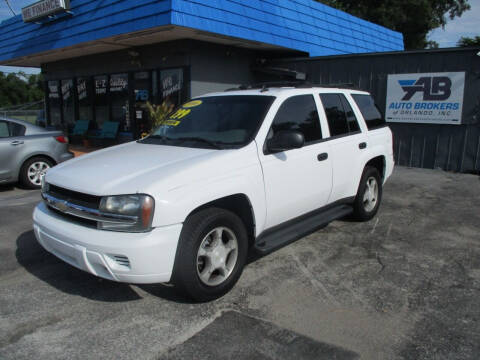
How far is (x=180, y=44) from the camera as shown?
35.1ft

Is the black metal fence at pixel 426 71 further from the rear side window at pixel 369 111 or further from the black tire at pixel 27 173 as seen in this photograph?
the black tire at pixel 27 173

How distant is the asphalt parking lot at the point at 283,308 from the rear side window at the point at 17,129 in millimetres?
3525

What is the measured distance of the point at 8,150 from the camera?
7594 millimetres

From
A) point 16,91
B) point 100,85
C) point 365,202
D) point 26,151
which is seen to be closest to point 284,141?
point 365,202

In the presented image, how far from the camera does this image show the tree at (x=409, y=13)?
30.9m

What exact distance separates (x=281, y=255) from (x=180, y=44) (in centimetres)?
788

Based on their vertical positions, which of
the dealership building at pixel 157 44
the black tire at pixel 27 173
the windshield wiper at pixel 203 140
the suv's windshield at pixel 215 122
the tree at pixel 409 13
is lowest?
the black tire at pixel 27 173

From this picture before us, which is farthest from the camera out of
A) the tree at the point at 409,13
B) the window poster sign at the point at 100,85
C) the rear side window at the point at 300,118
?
the tree at the point at 409,13

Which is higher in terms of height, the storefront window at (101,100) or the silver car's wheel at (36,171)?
the storefront window at (101,100)

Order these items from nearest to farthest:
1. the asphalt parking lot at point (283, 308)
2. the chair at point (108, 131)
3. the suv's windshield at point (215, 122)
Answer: the asphalt parking lot at point (283, 308) → the suv's windshield at point (215, 122) → the chair at point (108, 131)

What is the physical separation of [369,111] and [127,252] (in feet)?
13.5

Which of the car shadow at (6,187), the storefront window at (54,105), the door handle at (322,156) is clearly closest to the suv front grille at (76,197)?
the door handle at (322,156)

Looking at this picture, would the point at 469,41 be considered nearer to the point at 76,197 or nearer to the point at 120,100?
the point at 120,100

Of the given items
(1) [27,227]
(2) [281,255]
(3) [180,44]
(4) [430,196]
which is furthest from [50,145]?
(4) [430,196]
